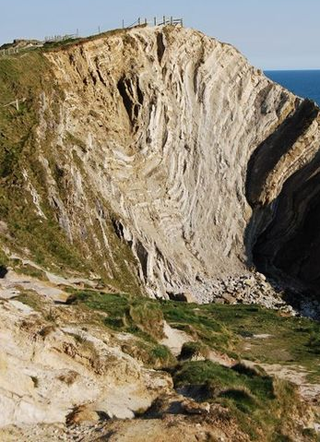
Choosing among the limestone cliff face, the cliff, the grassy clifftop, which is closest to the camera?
the cliff

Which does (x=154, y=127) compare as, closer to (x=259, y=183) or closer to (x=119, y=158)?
(x=119, y=158)

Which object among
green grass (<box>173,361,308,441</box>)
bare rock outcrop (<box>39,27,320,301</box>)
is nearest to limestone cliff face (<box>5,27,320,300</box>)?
bare rock outcrop (<box>39,27,320,301</box>)

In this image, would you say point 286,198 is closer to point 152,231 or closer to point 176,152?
point 176,152

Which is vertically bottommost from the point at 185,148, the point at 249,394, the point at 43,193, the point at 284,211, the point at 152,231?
the point at 249,394

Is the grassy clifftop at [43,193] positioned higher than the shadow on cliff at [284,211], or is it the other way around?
the shadow on cliff at [284,211]

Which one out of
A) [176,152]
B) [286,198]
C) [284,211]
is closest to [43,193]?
[176,152]

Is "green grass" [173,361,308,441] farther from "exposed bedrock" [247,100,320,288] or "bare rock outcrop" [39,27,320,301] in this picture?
"exposed bedrock" [247,100,320,288]

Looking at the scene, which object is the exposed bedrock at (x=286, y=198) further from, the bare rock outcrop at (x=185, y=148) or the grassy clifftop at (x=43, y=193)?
the grassy clifftop at (x=43, y=193)

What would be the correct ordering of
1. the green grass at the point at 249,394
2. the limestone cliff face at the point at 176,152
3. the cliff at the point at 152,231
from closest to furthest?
the green grass at the point at 249,394
the cliff at the point at 152,231
the limestone cliff face at the point at 176,152

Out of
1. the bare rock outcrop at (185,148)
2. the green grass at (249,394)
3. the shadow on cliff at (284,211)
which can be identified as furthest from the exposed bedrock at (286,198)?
the green grass at (249,394)
